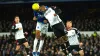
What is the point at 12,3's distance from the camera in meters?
25.4

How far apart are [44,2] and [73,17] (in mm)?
3501

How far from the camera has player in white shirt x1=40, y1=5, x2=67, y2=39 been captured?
551 inches

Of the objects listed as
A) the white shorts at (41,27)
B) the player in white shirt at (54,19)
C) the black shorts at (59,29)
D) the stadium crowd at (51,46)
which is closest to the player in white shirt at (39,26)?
the white shorts at (41,27)

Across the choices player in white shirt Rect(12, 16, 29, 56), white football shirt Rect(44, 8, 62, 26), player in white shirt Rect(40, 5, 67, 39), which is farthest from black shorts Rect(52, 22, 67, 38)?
player in white shirt Rect(12, 16, 29, 56)

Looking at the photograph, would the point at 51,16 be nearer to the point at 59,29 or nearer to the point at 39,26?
the point at 59,29

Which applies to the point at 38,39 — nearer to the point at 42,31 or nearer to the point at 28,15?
the point at 42,31

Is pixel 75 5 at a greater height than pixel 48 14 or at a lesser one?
lesser

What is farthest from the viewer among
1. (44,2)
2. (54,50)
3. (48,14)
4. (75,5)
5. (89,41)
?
(75,5)

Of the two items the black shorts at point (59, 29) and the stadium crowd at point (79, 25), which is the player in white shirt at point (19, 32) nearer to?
the black shorts at point (59, 29)

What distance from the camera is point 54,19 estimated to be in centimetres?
1403

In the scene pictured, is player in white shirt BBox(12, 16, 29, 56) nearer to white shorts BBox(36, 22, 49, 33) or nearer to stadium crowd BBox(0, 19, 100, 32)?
white shorts BBox(36, 22, 49, 33)

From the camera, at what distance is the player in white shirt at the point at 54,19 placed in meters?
14.0

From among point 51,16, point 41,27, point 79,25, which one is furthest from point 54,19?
point 79,25

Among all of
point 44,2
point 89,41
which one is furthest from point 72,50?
point 44,2
